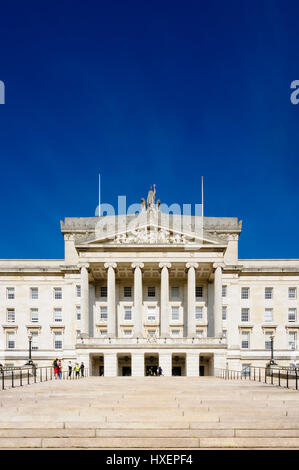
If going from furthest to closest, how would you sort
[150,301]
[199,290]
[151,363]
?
1. [199,290]
2. [150,301]
3. [151,363]

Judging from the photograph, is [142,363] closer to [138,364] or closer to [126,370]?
[138,364]

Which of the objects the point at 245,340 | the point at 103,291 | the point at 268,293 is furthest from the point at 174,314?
the point at 268,293

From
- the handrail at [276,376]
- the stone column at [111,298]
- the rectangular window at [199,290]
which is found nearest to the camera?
the handrail at [276,376]

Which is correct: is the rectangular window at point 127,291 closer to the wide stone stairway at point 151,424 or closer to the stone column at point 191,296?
the stone column at point 191,296

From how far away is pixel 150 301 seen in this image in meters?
58.6

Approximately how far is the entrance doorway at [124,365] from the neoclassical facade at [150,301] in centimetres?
12

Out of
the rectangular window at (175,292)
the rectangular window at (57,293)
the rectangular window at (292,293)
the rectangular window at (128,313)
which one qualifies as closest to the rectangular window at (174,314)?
the rectangular window at (175,292)

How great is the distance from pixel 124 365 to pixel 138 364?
16.4 feet

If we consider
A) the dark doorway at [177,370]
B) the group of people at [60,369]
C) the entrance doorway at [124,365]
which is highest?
the group of people at [60,369]

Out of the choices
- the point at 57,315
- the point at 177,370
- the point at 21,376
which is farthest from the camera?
the point at 57,315

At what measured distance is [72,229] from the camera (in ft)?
219

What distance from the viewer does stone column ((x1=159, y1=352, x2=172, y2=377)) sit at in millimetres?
49844

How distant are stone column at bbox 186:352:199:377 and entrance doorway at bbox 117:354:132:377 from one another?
7844 mm

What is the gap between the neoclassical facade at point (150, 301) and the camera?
5106 centimetres
